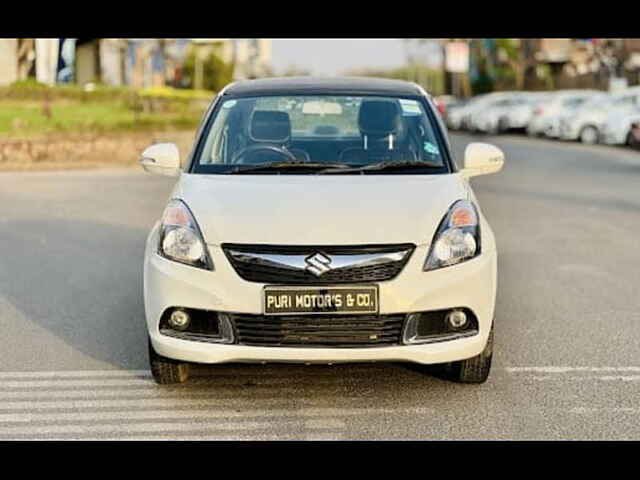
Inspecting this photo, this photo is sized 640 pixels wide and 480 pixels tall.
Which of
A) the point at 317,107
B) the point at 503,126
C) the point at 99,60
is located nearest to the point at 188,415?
the point at 317,107

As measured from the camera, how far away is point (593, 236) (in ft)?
38.5

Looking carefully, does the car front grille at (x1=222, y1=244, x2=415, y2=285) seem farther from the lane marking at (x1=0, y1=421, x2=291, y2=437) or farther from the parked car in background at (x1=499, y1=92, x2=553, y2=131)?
the parked car in background at (x1=499, y1=92, x2=553, y2=131)

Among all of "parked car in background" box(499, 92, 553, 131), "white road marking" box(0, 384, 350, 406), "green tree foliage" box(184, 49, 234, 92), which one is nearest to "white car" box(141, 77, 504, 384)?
"white road marking" box(0, 384, 350, 406)

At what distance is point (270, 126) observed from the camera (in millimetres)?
6828

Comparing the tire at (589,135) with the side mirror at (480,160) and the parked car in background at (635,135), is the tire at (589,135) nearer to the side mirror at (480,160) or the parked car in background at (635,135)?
the parked car in background at (635,135)

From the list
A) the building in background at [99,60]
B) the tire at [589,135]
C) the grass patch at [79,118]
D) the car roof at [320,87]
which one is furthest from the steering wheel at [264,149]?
the building in background at [99,60]

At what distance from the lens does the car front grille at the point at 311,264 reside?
17.5ft

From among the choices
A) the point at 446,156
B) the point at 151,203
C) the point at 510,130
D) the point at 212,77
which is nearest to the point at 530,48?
the point at 212,77

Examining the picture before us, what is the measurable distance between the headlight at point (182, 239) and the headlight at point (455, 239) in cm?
110

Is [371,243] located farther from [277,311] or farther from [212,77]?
[212,77]

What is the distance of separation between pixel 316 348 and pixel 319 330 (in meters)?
0.09

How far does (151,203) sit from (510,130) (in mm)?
26592

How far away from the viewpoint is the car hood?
5430 mm

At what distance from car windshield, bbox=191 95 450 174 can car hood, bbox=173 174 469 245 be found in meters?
0.21
